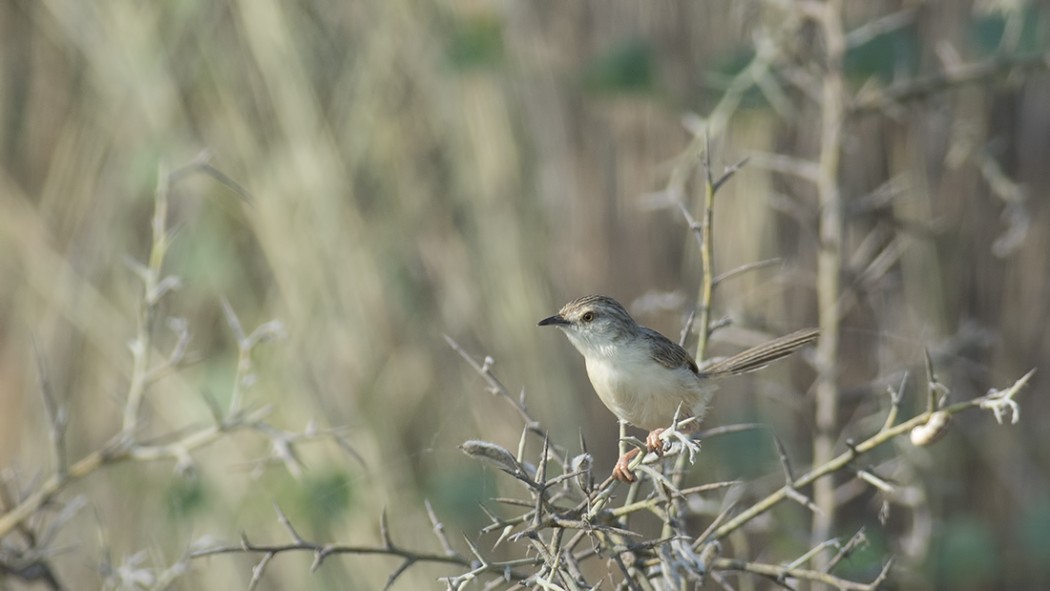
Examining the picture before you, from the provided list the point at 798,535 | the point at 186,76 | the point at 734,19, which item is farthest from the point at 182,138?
the point at 798,535

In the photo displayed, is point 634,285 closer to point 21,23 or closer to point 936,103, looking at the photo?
point 936,103

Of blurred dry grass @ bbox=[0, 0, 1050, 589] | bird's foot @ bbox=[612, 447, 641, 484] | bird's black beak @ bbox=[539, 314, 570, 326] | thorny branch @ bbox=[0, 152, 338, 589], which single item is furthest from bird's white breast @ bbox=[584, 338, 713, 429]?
blurred dry grass @ bbox=[0, 0, 1050, 589]

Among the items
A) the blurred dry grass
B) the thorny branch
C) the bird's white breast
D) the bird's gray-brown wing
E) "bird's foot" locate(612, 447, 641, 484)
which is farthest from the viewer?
the blurred dry grass

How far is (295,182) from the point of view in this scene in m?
6.34

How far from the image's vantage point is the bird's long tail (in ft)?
9.07

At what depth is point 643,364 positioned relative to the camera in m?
2.88

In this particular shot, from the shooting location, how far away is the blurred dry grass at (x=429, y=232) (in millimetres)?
5293

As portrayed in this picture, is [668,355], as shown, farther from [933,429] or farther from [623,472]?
[933,429]

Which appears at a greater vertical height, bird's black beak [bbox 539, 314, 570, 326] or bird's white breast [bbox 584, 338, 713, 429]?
bird's black beak [bbox 539, 314, 570, 326]

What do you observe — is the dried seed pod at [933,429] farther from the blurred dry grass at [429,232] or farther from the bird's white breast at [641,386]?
the blurred dry grass at [429,232]

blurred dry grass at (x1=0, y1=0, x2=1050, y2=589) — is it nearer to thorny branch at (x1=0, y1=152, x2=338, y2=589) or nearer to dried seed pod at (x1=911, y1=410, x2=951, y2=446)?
thorny branch at (x1=0, y1=152, x2=338, y2=589)

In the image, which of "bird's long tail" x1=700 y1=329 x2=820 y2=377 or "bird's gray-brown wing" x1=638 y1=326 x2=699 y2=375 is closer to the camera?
"bird's long tail" x1=700 y1=329 x2=820 y2=377

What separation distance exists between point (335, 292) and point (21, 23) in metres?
2.45

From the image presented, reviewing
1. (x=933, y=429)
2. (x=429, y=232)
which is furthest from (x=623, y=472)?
(x=429, y=232)
